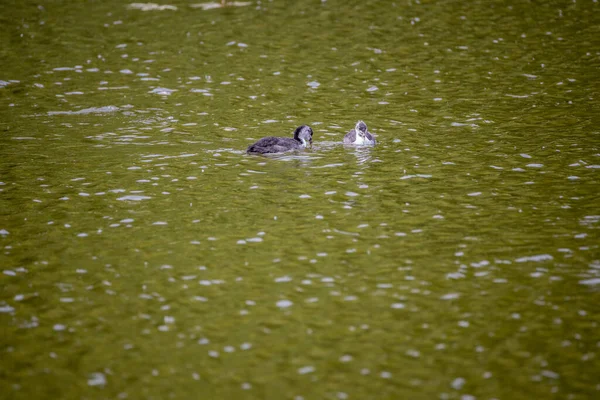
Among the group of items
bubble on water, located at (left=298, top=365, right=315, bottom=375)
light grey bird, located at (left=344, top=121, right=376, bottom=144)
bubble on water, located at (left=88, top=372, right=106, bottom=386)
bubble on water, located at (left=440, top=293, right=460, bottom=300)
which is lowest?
bubble on water, located at (left=298, top=365, right=315, bottom=375)

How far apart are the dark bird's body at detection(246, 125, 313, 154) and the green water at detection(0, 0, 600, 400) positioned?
0.39 m

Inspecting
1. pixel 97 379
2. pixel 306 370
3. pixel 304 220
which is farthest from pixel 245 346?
pixel 304 220

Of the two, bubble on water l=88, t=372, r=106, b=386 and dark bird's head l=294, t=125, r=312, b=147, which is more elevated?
dark bird's head l=294, t=125, r=312, b=147

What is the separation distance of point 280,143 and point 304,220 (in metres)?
4.54

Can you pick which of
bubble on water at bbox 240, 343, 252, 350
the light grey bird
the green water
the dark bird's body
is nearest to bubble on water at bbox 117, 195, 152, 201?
the green water

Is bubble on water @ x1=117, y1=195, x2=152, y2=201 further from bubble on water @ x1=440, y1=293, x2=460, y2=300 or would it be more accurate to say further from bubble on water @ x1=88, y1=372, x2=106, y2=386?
bubble on water @ x1=440, y1=293, x2=460, y2=300

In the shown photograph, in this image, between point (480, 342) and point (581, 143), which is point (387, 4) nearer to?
point (581, 143)

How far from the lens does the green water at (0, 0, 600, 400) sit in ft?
38.8

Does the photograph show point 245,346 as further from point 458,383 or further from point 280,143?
point 280,143

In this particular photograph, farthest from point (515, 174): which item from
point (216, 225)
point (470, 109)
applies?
point (216, 225)

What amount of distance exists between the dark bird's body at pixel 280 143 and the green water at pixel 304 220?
390 mm

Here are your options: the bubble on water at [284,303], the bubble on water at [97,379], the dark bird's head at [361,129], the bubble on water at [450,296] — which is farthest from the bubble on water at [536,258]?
the bubble on water at [97,379]

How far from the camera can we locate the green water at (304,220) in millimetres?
11812

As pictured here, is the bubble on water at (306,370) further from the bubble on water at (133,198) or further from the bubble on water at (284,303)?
the bubble on water at (133,198)
